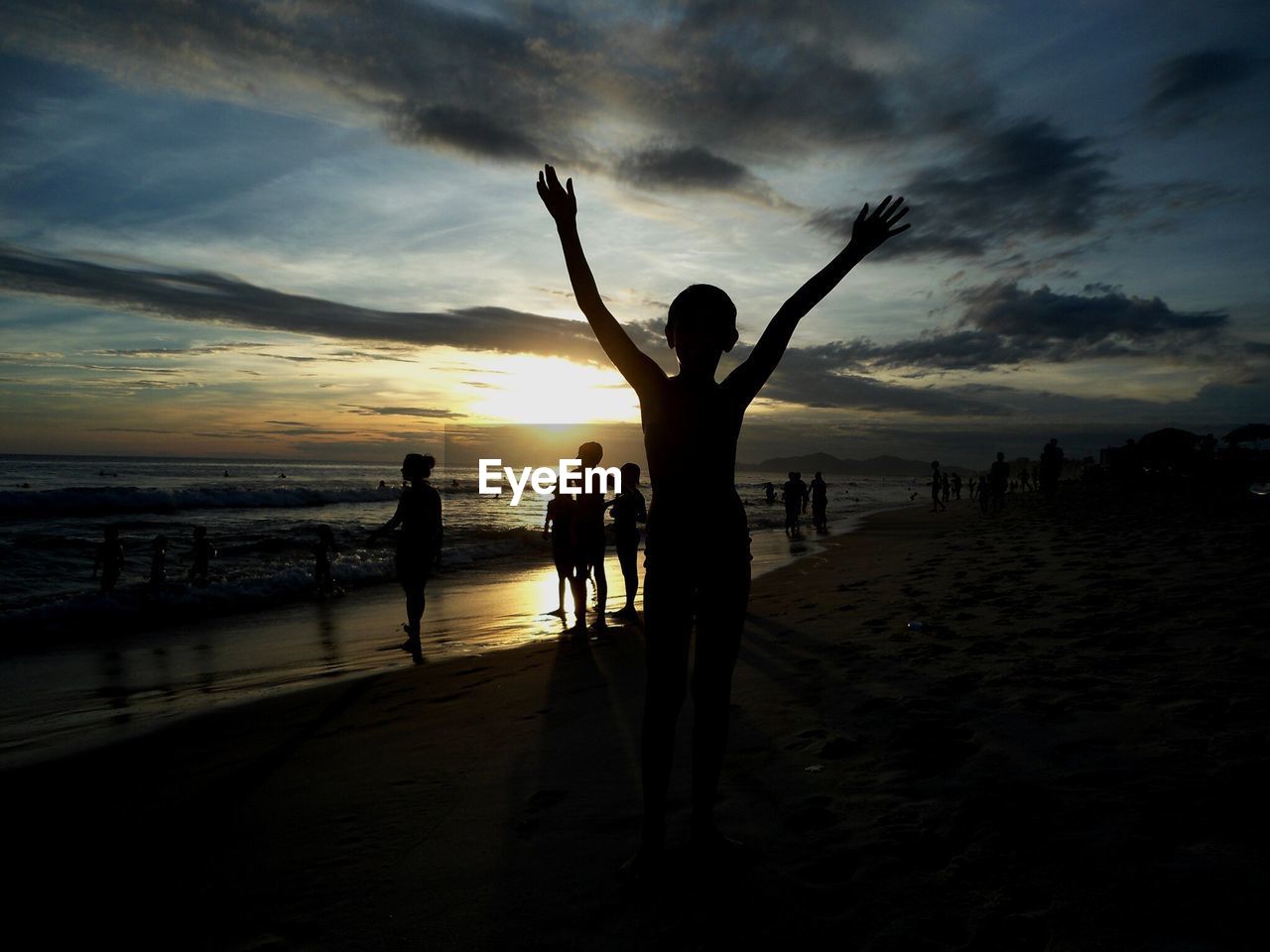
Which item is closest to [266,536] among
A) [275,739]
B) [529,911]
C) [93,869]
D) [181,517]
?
[181,517]

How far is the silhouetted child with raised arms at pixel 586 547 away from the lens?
8.64 metres

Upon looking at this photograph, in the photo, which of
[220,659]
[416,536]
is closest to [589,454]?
[416,536]

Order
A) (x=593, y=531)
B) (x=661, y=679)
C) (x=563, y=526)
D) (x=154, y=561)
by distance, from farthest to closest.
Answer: (x=154, y=561) < (x=563, y=526) < (x=593, y=531) < (x=661, y=679)

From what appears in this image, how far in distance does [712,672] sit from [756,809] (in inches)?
35.2

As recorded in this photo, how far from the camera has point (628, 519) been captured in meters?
8.73

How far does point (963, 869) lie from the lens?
2.33 meters

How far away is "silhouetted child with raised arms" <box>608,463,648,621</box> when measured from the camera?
28.1ft

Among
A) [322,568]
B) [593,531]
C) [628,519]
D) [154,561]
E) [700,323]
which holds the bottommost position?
[322,568]

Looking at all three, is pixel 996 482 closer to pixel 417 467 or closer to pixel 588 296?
pixel 417 467

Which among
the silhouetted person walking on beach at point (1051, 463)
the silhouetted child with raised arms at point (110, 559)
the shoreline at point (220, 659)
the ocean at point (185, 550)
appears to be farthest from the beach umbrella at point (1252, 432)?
the silhouetted child with raised arms at point (110, 559)

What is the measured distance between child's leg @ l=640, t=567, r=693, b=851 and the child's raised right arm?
76 cm

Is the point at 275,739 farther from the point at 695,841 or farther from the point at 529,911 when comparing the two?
the point at 695,841

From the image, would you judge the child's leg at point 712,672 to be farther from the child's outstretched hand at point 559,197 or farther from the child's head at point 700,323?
the child's outstretched hand at point 559,197

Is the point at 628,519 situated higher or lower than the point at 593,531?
higher
